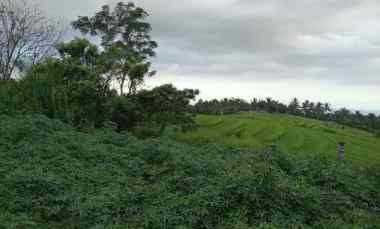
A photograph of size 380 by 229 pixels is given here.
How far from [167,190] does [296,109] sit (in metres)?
28.0

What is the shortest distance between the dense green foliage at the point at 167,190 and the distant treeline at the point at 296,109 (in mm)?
19146

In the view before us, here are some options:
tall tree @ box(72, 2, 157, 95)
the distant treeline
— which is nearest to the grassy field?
tall tree @ box(72, 2, 157, 95)

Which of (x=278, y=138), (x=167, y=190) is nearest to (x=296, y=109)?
(x=278, y=138)

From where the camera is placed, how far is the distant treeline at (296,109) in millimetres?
28969

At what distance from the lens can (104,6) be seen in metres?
17.8

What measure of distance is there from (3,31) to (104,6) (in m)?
4.22

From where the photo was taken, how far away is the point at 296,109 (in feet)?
109

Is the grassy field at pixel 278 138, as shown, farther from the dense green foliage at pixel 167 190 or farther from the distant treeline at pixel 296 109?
the distant treeline at pixel 296 109

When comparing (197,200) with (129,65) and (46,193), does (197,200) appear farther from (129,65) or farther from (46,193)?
(129,65)

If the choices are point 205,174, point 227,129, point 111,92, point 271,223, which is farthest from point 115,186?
point 227,129

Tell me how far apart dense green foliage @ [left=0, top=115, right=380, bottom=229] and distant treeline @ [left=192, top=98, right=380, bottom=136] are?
19.1 metres

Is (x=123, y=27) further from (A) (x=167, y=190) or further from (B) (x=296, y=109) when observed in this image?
(B) (x=296, y=109)

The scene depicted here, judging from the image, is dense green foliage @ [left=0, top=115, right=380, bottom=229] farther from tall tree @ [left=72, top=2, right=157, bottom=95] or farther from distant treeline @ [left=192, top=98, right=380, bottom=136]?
distant treeline @ [left=192, top=98, right=380, bottom=136]

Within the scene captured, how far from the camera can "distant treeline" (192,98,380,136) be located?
1141 inches
